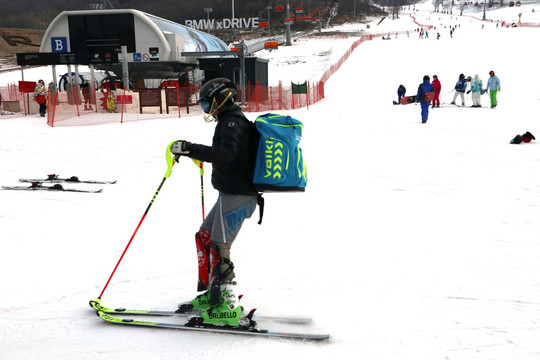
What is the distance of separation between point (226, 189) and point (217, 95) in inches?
24.9

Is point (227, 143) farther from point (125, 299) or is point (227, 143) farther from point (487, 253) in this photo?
point (487, 253)

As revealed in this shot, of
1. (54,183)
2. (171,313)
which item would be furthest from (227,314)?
(54,183)

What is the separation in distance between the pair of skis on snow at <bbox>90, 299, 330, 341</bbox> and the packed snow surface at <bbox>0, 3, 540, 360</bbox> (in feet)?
0.18

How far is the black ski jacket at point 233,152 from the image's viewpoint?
316 cm

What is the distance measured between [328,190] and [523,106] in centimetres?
1708

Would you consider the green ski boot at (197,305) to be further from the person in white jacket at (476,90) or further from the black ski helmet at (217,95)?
the person in white jacket at (476,90)

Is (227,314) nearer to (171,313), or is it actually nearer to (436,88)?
(171,313)

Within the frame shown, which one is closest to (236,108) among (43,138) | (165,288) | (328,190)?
(165,288)

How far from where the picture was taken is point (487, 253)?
5.02 m

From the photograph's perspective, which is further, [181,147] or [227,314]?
[227,314]

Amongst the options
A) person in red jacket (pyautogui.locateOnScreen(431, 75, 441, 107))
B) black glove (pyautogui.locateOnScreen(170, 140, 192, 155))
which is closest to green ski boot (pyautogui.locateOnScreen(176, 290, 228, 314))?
black glove (pyautogui.locateOnScreen(170, 140, 192, 155))

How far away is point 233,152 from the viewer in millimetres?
3150

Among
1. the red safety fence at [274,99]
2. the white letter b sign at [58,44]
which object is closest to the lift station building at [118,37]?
the white letter b sign at [58,44]

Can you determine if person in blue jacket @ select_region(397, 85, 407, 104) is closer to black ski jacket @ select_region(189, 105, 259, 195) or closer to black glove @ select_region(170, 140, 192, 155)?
black ski jacket @ select_region(189, 105, 259, 195)
